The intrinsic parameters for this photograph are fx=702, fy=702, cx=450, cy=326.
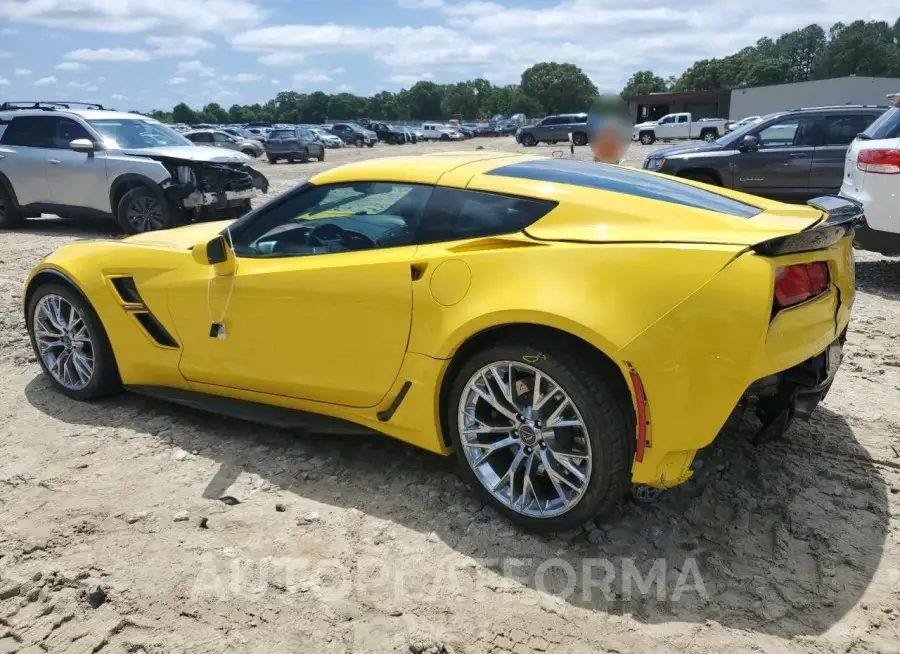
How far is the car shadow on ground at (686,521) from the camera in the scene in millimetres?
2469

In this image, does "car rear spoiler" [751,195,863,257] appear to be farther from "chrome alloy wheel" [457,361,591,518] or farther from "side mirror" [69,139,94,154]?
"side mirror" [69,139,94,154]

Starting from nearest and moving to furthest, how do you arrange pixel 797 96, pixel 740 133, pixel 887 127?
pixel 887 127 < pixel 740 133 < pixel 797 96

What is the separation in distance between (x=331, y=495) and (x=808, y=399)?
2056 mm

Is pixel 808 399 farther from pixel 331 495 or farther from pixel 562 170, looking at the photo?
pixel 331 495

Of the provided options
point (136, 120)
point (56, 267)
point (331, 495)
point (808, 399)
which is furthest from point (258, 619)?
point (136, 120)

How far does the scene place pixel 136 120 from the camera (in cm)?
1083

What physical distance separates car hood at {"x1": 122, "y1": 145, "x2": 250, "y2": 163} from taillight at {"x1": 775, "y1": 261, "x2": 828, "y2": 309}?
8812 millimetres

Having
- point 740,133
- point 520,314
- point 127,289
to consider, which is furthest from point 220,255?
point 740,133

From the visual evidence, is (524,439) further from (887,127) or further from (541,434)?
(887,127)

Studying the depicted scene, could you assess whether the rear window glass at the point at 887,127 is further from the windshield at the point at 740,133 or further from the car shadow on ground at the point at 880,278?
the windshield at the point at 740,133

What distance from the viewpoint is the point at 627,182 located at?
309cm

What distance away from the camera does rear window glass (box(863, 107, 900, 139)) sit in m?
6.15

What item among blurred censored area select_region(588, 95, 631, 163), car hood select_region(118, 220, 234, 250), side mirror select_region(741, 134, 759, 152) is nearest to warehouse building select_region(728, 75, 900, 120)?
side mirror select_region(741, 134, 759, 152)

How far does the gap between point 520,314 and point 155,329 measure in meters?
2.19
